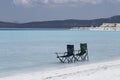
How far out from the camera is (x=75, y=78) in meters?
16.2

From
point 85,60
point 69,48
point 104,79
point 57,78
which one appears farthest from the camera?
point 85,60

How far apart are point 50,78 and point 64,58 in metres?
9.95

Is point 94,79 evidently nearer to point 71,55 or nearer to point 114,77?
point 114,77

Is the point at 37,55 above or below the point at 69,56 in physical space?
below

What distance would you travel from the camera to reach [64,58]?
26656mm

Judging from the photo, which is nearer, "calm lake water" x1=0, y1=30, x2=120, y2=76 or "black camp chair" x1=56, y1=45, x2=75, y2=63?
"calm lake water" x1=0, y1=30, x2=120, y2=76

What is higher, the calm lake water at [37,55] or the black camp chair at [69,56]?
the black camp chair at [69,56]

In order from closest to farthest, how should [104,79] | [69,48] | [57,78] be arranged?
[104,79], [57,78], [69,48]

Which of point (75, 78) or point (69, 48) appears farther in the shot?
point (69, 48)

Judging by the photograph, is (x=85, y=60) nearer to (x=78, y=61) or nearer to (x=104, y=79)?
(x=78, y=61)

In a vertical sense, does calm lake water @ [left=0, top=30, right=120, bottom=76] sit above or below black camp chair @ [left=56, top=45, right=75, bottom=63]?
below

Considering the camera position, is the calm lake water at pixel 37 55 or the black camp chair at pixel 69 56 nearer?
the calm lake water at pixel 37 55

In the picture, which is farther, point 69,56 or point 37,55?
point 37,55

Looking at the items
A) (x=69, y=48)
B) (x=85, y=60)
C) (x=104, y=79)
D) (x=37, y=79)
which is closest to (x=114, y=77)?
(x=104, y=79)
